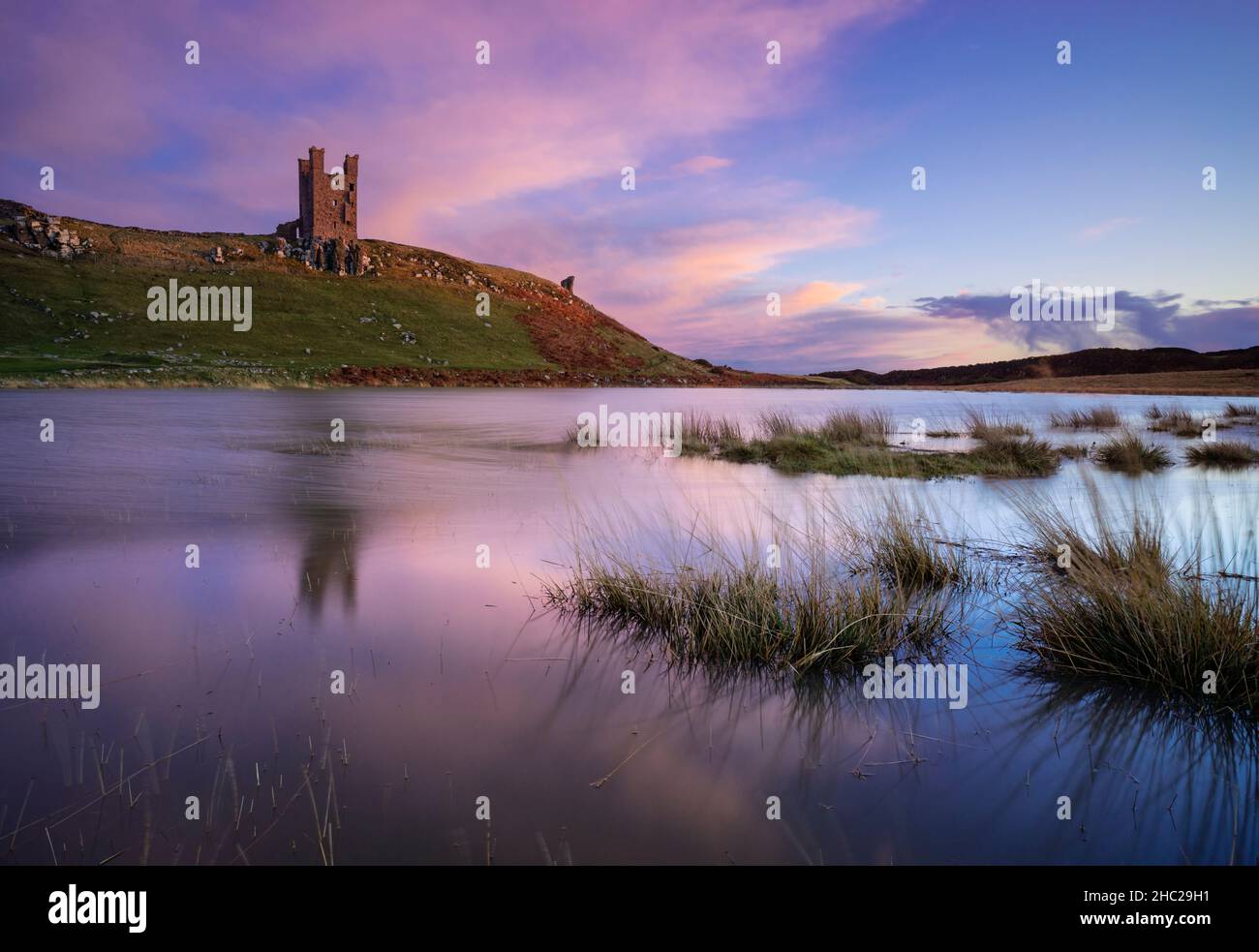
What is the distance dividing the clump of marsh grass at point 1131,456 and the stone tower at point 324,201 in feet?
393

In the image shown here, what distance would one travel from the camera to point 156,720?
4090mm

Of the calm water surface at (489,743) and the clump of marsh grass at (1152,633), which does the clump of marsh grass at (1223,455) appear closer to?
the calm water surface at (489,743)

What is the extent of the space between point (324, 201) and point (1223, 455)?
12820 cm

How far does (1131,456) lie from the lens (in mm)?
17719

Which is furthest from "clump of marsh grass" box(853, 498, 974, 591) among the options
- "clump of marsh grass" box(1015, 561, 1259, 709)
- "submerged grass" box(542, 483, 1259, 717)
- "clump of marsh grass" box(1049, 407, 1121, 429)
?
"clump of marsh grass" box(1049, 407, 1121, 429)

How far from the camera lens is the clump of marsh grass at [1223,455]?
18.2 meters

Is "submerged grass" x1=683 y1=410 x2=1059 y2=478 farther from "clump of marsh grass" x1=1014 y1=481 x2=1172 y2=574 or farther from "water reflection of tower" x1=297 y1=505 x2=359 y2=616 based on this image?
"water reflection of tower" x1=297 y1=505 x2=359 y2=616

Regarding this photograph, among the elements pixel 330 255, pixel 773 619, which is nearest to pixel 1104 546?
pixel 773 619

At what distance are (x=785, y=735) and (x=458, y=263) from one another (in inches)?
5530

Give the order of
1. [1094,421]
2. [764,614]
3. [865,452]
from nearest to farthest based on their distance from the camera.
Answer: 1. [764,614]
2. [865,452]
3. [1094,421]

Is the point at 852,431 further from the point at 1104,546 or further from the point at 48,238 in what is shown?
the point at 48,238

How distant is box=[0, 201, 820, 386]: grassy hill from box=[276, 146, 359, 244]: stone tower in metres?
6.22
